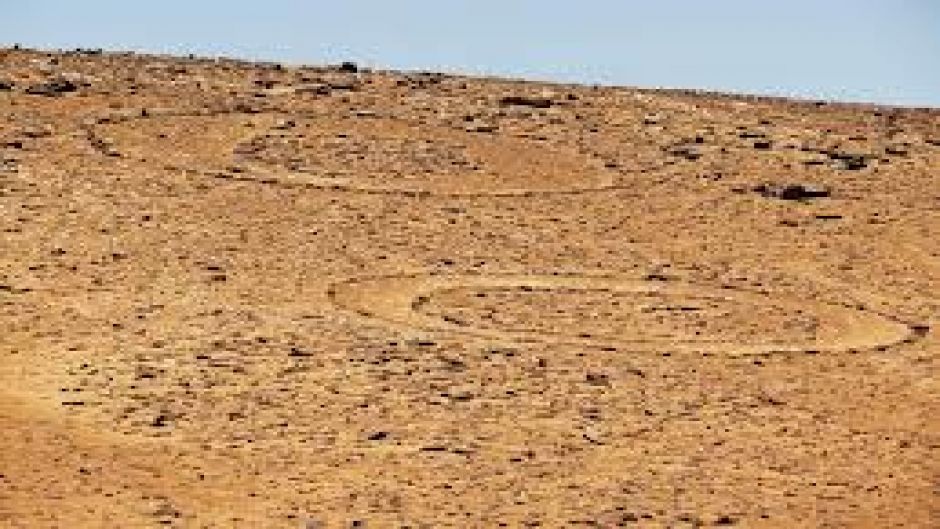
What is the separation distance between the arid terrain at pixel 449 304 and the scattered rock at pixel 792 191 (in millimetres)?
62

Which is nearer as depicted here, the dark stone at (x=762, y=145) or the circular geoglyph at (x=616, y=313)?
the circular geoglyph at (x=616, y=313)

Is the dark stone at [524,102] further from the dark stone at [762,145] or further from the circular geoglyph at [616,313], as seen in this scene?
the circular geoglyph at [616,313]

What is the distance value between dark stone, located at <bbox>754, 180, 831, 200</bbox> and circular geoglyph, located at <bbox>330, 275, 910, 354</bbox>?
4161 mm

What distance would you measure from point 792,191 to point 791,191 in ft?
0.07

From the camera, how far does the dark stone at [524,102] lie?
2188 cm

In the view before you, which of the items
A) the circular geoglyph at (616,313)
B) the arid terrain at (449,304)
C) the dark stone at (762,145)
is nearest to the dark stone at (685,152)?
the arid terrain at (449,304)

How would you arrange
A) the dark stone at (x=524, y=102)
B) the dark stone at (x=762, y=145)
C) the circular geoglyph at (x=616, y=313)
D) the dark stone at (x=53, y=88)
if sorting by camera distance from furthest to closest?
1. the dark stone at (x=524, y=102)
2. the dark stone at (x=762, y=145)
3. the dark stone at (x=53, y=88)
4. the circular geoglyph at (x=616, y=313)

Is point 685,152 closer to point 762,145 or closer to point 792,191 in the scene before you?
point 762,145

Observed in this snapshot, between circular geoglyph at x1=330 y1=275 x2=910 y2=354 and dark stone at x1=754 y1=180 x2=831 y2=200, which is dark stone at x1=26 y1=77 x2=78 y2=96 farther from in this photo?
dark stone at x1=754 y1=180 x2=831 y2=200

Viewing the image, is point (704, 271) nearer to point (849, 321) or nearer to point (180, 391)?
point (849, 321)

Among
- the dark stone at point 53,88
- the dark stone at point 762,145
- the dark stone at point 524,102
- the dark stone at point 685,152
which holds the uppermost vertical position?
the dark stone at point 53,88

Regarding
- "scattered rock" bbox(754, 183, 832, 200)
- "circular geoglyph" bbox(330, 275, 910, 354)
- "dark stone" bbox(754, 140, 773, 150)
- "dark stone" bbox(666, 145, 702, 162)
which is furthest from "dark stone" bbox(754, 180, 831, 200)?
"circular geoglyph" bbox(330, 275, 910, 354)

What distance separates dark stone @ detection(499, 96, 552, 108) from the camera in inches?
861

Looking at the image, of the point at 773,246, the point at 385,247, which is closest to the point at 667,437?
the point at 385,247
